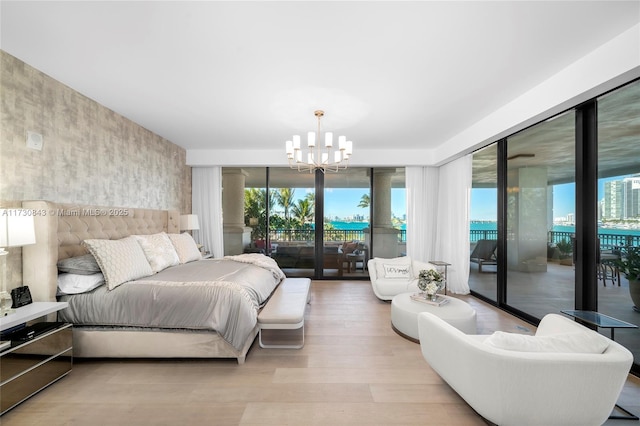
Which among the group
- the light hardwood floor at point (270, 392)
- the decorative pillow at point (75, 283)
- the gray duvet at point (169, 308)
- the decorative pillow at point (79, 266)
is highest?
the decorative pillow at point (79, 266)

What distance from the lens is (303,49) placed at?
81.7 inches

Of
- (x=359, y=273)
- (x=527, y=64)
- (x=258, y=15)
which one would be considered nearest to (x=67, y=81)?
(x=258, y=15)

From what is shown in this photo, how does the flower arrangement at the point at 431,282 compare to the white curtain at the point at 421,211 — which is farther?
the white curtain at the point at 421,211

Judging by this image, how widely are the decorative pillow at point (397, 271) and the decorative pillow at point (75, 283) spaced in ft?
12.3

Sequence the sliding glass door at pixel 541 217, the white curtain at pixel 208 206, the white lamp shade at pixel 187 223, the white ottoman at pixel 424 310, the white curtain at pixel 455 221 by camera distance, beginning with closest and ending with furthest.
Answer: the white ottoman at pixel 424 310
the sliding glass door at pixel 541 217
the white curtain at pixel 455 221
the white lamp shade at pixel 187 223
the white curtain at pixel 208 206

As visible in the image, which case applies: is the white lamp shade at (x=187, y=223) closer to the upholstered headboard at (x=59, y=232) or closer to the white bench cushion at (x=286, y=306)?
the upholstered headboard at (x=59, y=232)

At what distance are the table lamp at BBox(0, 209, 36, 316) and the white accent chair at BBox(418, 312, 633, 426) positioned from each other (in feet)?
10.4

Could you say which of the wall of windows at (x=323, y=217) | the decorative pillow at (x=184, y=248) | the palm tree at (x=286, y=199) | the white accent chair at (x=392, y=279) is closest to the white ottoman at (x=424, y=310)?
the white accent chair at (x=392, y=279)

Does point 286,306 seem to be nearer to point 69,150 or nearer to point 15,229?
point 15,229

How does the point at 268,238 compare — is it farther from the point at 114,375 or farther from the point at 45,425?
the point at 45,425

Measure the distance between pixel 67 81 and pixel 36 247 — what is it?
5.46 feet

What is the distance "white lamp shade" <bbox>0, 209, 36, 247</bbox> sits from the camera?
1861 mm

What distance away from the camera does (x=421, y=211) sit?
5.37 m

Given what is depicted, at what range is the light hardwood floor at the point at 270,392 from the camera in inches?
68.3
